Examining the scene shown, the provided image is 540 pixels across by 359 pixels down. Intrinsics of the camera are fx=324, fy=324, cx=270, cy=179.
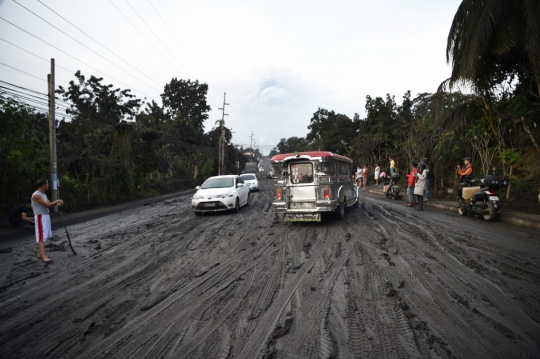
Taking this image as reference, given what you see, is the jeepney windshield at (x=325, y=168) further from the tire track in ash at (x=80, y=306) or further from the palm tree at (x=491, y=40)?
the tire track in ash at (x=80, y=306)

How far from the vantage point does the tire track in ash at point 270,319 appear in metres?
2.99

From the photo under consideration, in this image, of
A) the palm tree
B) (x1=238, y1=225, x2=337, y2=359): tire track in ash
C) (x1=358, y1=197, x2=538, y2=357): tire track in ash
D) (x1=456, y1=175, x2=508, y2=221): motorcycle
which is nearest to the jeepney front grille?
(x1=358, y1=197, x2=538, y2=357): tire track in ash

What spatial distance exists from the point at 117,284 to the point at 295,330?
3.10 metres

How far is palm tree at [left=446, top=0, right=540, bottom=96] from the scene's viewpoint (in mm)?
9125

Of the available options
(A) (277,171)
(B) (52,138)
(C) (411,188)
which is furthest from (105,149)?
(C) (411,188)

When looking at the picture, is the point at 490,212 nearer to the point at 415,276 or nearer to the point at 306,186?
the point at 306,186

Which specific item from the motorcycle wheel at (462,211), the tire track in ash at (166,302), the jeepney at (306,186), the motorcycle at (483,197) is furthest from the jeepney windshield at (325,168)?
the motorcycle wheel at (462,211)

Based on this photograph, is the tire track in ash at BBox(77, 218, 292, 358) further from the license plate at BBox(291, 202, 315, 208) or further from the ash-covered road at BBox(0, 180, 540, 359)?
the license plate at BBox(291, 202, 315, 208)

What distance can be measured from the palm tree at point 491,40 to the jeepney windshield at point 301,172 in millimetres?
6146

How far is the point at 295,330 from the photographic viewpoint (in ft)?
11.0

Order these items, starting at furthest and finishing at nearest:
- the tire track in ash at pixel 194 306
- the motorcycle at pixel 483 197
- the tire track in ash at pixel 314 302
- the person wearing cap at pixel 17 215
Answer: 1. the person wearing cap at pixel 17 215
2. the motorcycle at pixel 483 197
3. the tire track in ash at pixel 194 306
4. the tire track in ash at pixel 314 302

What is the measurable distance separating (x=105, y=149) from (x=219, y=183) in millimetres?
12868

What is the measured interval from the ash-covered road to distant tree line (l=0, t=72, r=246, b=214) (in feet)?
19.4

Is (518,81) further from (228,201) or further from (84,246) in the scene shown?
(84,246)
